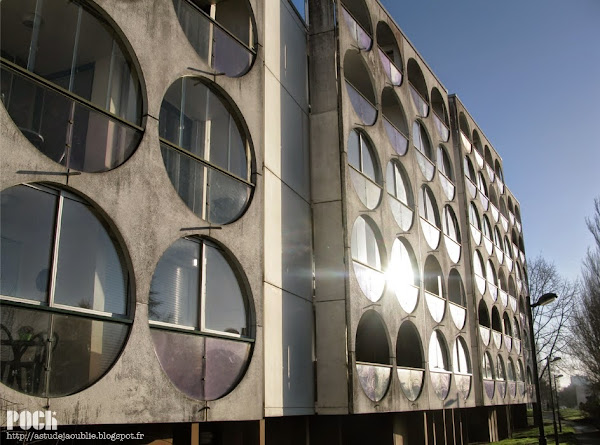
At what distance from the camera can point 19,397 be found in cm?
656

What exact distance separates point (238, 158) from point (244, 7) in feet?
12.1

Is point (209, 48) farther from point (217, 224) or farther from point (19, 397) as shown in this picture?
point (19, 397)

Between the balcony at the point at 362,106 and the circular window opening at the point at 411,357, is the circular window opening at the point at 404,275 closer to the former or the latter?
the circular window opening at the point at 411,357

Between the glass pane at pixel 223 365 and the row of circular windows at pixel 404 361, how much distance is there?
4.29 metres

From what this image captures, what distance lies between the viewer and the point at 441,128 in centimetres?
2673

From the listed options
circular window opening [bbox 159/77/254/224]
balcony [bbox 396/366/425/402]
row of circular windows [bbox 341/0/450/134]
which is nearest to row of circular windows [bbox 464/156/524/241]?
row of circular windows [bbox 341/0/450/134]

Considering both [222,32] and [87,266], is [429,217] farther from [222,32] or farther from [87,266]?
[87,266]

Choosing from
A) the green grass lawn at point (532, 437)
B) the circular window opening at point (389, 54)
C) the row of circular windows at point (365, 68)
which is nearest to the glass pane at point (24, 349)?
the row of circular windows at point (365, 68)

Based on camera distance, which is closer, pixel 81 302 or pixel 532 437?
pixel 81 302

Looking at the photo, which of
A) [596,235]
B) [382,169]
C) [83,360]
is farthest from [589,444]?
[83,360]

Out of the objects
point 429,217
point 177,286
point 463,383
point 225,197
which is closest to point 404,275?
point 429,217

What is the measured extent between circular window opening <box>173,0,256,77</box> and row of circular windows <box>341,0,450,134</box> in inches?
169

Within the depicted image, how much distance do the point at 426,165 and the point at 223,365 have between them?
15180 mm

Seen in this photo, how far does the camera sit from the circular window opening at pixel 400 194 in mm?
18875
